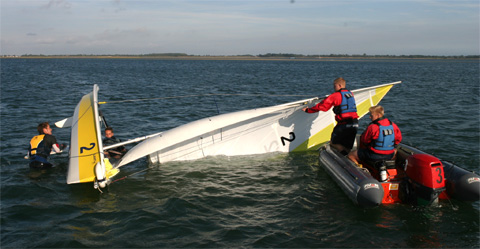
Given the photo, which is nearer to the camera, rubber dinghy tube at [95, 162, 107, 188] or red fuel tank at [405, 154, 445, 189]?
red fuel tank at [405, 154, 445, 189]

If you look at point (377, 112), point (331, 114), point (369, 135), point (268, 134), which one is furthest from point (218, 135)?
point (377, 112)

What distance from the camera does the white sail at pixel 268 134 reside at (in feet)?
28.5

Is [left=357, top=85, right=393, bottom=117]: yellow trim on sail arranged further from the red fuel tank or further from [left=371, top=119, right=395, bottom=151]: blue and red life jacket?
the red fuel tank

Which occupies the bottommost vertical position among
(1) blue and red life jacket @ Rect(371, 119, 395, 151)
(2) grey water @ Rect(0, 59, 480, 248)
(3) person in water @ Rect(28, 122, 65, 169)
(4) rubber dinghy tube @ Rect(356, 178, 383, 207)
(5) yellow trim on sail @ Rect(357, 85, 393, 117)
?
(2) grey water @ Rect(0, 59, 480, 248)

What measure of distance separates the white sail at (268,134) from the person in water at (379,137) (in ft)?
7.14

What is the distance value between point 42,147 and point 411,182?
732 centimetres

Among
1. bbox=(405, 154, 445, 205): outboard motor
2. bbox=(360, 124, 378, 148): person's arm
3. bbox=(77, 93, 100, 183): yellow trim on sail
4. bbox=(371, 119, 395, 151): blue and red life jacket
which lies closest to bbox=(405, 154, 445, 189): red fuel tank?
bbox=(405, 154, 445, 205): outboard motor

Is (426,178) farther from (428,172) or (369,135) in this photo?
(369,135)

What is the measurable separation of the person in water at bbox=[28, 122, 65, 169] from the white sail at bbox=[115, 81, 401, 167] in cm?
210

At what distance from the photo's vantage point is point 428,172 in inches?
223

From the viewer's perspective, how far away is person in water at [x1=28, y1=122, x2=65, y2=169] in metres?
7.81

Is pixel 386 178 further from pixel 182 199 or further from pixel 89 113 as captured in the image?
pixel 89 113

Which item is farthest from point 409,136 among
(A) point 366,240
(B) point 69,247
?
(B) point 69,247

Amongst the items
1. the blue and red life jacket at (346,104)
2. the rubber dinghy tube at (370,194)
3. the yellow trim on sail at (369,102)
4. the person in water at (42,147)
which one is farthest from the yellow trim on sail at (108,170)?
the yellow trim on sail at (369,102)
